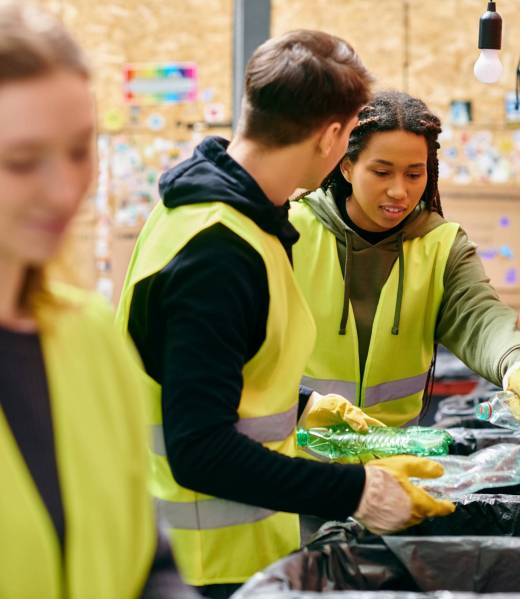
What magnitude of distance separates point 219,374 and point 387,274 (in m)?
0.98

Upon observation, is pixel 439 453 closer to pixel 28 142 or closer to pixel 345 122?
pixel 345 122

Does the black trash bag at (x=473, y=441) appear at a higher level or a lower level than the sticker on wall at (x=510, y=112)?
lower

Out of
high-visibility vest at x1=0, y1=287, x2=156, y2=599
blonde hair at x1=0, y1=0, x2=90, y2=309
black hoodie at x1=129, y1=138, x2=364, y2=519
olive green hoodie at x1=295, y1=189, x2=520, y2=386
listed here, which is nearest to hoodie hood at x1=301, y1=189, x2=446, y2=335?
olive green hoodie at x1=295, y1=189, x2=520, y2=386

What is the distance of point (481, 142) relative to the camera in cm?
479

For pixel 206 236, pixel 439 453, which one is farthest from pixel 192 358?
pixel 439 453

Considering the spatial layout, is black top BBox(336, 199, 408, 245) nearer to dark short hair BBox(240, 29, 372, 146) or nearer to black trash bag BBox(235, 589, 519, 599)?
dark short hair BBox(240, 29, 372, 146)

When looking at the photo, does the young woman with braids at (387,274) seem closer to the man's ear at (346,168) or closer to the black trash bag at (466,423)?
the man's ear at (346,168)

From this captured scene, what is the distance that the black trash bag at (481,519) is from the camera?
1.88m

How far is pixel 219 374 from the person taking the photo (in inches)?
55.0

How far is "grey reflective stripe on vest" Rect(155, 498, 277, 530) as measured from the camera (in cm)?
159

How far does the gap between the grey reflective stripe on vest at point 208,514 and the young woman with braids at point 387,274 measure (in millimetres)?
686

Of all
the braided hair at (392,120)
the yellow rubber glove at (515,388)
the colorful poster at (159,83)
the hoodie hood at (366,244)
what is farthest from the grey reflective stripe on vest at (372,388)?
the colorful poster at (159,83)

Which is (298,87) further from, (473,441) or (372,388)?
(473,441)

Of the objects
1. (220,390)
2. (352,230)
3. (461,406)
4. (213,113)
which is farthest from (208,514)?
(213,113)
